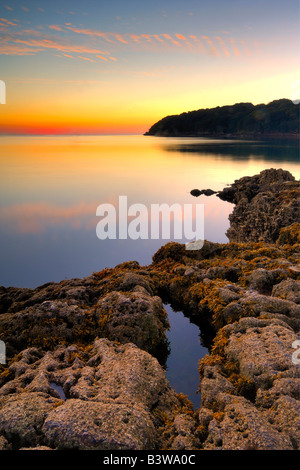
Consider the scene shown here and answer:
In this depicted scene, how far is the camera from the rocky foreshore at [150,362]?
556cm

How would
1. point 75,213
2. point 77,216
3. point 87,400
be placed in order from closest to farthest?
point 87,400
point 77,216
point 75,213

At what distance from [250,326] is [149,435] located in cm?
474

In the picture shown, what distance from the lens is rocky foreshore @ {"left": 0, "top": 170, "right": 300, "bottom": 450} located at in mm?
5562

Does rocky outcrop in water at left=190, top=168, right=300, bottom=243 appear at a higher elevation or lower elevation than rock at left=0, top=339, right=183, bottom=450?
higher

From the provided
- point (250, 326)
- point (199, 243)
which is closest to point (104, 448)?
point (250, 326)

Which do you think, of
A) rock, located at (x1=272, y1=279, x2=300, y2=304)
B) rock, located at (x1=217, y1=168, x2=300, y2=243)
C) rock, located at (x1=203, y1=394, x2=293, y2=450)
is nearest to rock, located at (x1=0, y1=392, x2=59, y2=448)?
rock, located at (x1=203, y1=394, x2=293, y2=450)

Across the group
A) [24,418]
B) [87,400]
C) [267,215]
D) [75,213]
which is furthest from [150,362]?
[75,213]

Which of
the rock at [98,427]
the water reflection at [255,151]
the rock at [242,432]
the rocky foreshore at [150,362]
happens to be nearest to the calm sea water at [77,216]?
the rocky foreshore at [150,362]

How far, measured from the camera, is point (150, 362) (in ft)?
25.9

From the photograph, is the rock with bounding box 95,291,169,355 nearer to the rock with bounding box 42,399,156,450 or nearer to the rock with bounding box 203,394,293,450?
the rock with bounding box 42,399,156,450

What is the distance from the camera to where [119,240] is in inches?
1207

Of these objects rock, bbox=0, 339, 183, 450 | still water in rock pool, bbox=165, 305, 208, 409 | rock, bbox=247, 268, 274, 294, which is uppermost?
rock, bbox=247, 268, 274, 294

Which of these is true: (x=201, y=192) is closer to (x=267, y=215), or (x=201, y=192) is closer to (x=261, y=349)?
(x=267, y=215)
